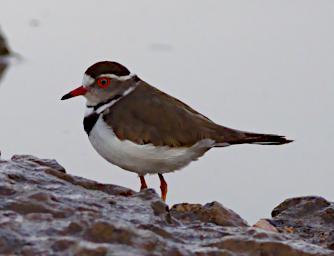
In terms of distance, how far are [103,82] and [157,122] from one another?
594 mm

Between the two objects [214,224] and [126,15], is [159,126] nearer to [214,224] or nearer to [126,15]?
[214,224]

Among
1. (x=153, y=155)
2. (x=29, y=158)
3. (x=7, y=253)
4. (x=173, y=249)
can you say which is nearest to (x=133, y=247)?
(x=173, y=249)

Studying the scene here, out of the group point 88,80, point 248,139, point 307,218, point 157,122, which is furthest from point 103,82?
point 307,218

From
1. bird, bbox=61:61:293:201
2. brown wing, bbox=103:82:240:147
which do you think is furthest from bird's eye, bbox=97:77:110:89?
brown wing, bbox=103:82:240:147

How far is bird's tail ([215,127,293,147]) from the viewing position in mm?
6883

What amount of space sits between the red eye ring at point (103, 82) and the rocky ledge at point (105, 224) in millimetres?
1298

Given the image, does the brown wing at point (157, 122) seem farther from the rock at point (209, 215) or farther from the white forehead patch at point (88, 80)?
the rock at point (209, 215)

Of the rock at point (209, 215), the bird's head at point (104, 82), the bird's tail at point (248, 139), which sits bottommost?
the rock at point (209, 215)

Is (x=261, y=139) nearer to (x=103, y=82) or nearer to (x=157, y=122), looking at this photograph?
(x=157, y=122)

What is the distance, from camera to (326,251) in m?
4.75

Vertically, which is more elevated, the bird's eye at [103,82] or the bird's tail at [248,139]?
the bird's eye at [103,82]

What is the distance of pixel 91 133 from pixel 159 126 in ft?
1.44

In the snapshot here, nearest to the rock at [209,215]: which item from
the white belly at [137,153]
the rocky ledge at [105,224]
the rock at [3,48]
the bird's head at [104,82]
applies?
the rocky ledge at [105,224]

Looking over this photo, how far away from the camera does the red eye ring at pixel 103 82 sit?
277 inches
